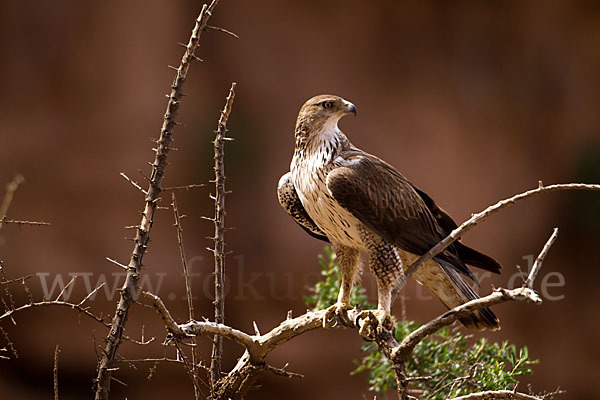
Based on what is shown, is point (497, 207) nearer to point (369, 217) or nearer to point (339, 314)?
point (369, 217)

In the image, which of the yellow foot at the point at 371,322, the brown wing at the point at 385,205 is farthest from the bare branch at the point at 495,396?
the brown wing at the point at 385,205

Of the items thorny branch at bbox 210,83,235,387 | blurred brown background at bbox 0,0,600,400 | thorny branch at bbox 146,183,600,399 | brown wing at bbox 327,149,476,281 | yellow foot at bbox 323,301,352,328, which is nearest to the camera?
thorny branch at bbox 146,183,600,399

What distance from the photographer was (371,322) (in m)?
2.76

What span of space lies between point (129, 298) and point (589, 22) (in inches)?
285

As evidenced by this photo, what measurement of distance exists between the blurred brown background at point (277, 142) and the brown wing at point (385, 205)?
10.9 ft

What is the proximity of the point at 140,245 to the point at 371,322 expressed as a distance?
0.98 metres

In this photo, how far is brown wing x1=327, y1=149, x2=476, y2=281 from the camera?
2.96 meters

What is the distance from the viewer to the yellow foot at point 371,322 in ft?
9.12

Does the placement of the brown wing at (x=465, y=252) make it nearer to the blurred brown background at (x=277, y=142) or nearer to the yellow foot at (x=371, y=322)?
the yellow foot at (x=371, y=322)

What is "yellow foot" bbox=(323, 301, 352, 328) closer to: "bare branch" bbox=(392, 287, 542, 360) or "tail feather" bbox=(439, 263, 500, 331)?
"tail feather" bbox=(439, 263, 500, 331)

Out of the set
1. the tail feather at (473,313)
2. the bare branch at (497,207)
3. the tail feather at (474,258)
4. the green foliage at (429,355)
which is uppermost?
the bare branch at (497,207)

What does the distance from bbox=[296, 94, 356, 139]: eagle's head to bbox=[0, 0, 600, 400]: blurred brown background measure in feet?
11.1

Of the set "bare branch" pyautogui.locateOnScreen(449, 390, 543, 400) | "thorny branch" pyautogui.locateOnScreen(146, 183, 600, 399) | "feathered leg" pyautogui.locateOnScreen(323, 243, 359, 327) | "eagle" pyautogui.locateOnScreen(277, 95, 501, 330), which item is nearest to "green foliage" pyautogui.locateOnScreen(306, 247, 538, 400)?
"feathered leg" pyautogui.locateOnScreen(323, 243, 359, 327)

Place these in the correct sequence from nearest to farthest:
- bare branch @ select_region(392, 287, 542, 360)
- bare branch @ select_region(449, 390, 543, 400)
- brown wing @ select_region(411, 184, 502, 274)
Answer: bare branch @ select_region(392, 287, 542, 360) → bare branch @ select_region(449, 390, 543, 400) → brown wing @ select_region(411, 184, 502, 274)
